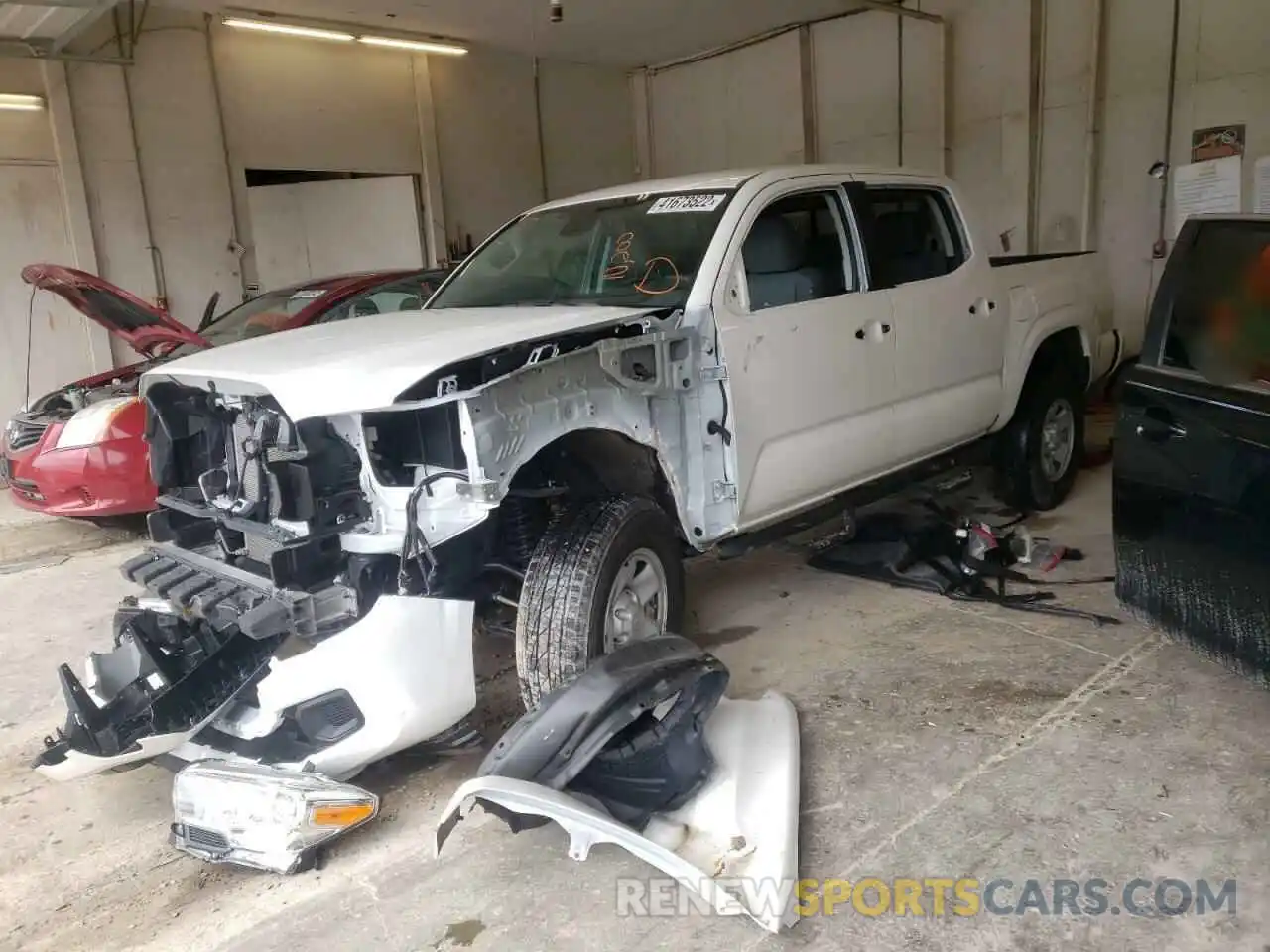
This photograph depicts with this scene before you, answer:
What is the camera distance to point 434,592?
9.30ft

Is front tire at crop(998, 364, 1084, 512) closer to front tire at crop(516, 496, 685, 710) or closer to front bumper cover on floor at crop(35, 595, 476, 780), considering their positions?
front tire at crop(516, 496, 685, 710)

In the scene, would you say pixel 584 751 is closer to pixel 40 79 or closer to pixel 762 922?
pixel 762 922

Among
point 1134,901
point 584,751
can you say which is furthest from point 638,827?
point 1134,901

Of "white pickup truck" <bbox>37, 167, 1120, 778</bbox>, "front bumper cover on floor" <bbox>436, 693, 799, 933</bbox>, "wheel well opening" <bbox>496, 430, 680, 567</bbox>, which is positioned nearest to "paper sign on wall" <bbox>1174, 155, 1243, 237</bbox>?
"white pickup truck" <bbox>37, 167, 1120, 778</bbox>

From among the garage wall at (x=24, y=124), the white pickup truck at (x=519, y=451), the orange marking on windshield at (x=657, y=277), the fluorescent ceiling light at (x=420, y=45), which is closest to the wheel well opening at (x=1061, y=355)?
the white pickup truck at (x=519, y=451)

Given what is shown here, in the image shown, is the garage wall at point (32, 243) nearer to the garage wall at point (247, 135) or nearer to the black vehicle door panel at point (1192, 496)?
the garage wall at point (247, 135)

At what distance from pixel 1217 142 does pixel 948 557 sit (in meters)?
5.90

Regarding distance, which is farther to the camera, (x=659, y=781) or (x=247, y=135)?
(x=247, y=135)

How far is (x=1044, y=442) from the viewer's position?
549 cm

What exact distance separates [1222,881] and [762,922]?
1152 millimetres

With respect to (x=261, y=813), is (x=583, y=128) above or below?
above

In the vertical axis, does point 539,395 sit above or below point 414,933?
above

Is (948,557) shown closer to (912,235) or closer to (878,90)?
(912,235)

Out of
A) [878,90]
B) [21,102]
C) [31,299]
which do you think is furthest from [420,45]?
[878,90]
